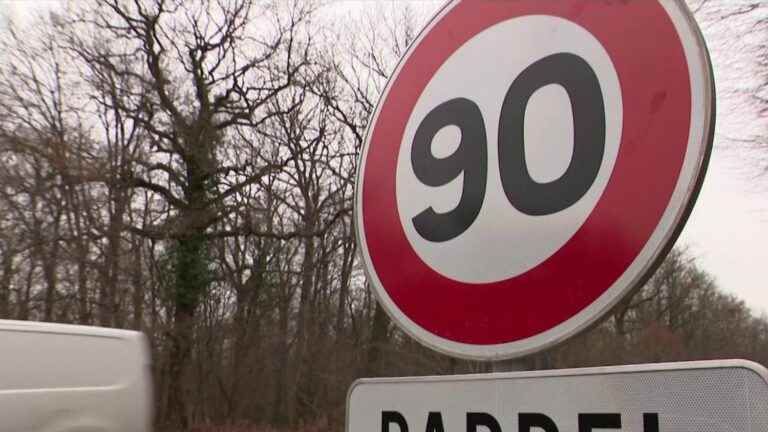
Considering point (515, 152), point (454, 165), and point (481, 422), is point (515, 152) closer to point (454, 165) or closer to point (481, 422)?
point (454, 165)

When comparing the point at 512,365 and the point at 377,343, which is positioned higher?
the point at 377,343

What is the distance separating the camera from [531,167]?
112 cm

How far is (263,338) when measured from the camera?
2394 centimetres

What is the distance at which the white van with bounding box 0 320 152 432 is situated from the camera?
5.47m

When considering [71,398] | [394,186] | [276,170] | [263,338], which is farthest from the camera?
[263,338]

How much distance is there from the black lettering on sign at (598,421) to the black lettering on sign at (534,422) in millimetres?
48

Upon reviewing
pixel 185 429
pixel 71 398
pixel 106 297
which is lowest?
pixel 185 429

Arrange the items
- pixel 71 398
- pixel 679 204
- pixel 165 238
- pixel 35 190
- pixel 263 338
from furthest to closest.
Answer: pixel 263 338
pixel 165 238
pixel 35 190
pixel 71 398
pixel 679 204

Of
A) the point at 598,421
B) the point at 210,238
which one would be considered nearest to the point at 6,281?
the point at 210,238

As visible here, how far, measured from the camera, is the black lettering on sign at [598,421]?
0.95 meters

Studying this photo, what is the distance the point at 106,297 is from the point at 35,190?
136 inches

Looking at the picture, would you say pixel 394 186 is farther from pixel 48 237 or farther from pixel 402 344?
pixel 402 344

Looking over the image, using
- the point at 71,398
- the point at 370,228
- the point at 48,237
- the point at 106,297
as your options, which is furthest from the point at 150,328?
the point at 370,228

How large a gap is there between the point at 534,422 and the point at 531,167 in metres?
0.40
